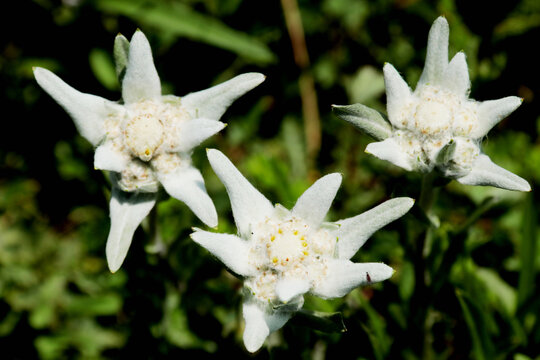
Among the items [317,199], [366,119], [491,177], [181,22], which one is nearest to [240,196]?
[317,199]

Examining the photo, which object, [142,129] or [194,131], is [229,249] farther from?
[142,129]

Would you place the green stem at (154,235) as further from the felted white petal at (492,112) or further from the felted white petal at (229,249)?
the felted white petal at (492,112)

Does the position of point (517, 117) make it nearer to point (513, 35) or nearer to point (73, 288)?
point (513, 35)

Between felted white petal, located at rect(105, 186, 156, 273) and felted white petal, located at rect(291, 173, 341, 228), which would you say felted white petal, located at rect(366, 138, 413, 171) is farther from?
felted white petal, located at rect(105, 186, 156, 273)

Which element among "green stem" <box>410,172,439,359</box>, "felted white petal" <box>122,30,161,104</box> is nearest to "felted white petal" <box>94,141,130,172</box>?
"felted white petal" <box>122,30,161,104</box>

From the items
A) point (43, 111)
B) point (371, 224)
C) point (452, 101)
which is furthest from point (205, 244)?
point (43, 111)

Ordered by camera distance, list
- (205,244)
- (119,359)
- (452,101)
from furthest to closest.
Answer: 1. (119,359)
2. (452,101)
3. (205,244)

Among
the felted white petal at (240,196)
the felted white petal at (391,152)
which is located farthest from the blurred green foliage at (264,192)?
the felted white petal at (240,196)

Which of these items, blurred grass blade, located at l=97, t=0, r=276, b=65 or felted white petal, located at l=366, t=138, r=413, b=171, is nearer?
felted white petal, located at l=366, t=138, r=413, b=171

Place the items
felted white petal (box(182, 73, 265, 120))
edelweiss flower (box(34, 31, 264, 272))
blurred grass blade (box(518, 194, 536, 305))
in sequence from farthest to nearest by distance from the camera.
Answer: blurred grass blade (box(518, 194, 536, 305)) < felted white petal (box(182, 73, 265, 120)) < edelweiss flower (box(34, 31, 264, 272))
